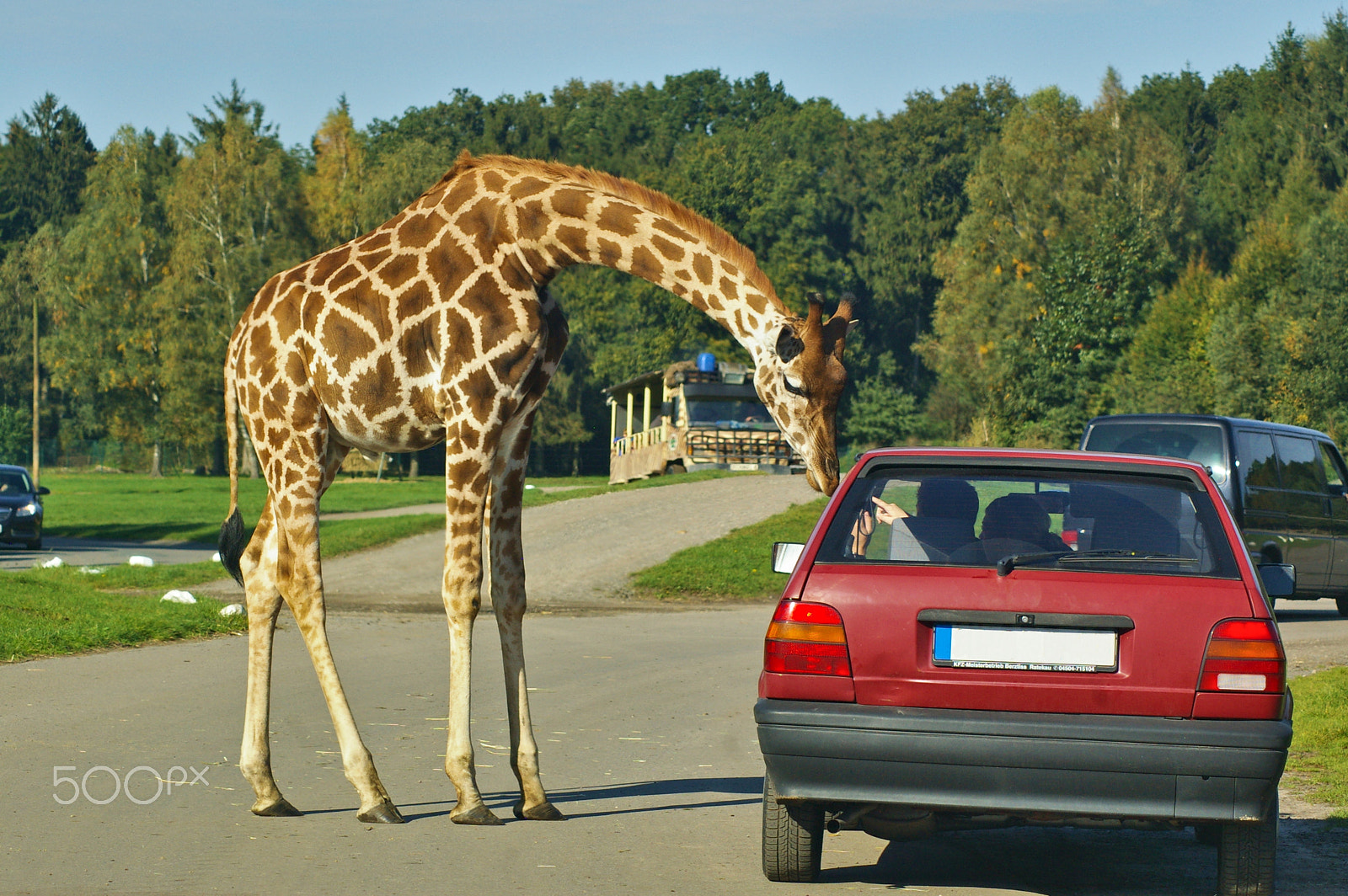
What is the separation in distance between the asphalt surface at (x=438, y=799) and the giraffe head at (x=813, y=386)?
1697mm

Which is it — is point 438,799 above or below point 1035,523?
below

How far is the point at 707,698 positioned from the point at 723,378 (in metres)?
35.9

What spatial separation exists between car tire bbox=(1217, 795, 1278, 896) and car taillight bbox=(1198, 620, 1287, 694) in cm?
51

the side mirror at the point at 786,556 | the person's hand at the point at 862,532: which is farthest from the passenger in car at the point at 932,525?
the side mirror at the point at 786,556

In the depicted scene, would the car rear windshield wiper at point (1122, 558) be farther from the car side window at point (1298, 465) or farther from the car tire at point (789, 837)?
the car side window at point (1298, 465)

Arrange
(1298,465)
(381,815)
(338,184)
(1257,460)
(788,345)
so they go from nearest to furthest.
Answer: (381,815), (788,345), (1257,460), (1298,465), (338,184)

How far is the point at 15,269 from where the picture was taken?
3661 inches

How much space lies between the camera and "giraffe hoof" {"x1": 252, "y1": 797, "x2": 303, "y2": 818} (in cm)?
679

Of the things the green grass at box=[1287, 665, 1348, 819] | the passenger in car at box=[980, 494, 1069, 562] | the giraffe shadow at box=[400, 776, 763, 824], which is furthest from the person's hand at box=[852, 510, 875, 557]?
the green grass at box=[1287, 665, 1348, 819]

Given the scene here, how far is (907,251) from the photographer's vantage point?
284 ft

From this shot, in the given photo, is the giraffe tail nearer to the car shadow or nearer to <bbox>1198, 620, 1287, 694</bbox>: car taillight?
the car shadow

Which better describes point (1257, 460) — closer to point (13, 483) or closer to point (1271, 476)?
point (1271, 476)

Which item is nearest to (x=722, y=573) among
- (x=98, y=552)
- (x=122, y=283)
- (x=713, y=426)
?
(x=98, y=552)

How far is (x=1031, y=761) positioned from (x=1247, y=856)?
0.92 metres
